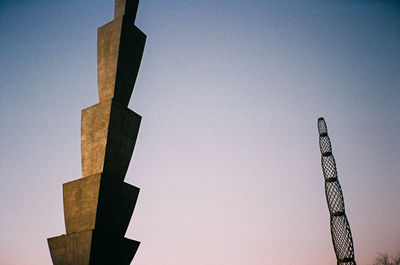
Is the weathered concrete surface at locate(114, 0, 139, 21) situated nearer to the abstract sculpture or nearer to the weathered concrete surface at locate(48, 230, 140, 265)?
the abstract sculpture

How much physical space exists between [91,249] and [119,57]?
4743 millimetres

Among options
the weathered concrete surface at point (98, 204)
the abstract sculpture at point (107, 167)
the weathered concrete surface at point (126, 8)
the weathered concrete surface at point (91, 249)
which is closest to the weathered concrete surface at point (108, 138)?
the abstract sculpture at point (107, 167)

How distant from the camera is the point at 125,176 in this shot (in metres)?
6.99

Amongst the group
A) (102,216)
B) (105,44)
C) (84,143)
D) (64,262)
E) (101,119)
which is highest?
(105,44)

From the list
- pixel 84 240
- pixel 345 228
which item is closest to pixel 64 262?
pixel 84 240

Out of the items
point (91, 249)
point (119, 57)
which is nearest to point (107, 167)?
point (91, 249)

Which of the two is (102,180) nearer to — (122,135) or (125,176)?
(125,176)

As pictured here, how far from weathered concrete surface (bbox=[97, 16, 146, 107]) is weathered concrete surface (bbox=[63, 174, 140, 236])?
2.22m

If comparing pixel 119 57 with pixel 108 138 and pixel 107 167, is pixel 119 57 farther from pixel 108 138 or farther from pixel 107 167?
pixel 107 167

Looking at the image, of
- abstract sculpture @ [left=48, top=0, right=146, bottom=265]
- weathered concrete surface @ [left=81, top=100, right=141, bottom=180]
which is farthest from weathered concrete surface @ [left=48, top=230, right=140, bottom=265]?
weathered concrete surface @ [left=81, top=100, right=141, bottom=180]

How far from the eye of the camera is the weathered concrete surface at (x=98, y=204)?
6.02m

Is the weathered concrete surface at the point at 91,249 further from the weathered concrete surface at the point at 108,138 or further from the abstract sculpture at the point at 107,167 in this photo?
the weathered concrete surface at the point at 108,138

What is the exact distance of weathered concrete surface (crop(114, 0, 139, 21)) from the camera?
8.38 metres

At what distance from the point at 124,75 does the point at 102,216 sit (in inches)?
146
